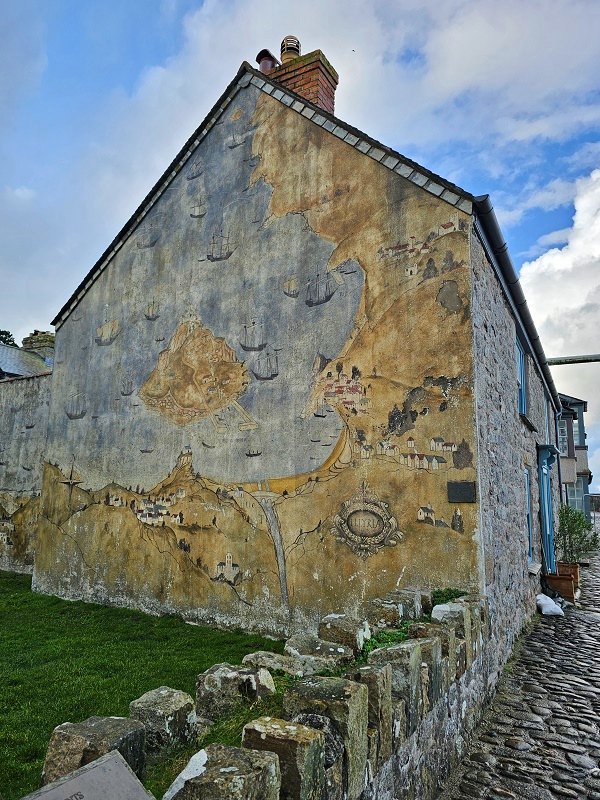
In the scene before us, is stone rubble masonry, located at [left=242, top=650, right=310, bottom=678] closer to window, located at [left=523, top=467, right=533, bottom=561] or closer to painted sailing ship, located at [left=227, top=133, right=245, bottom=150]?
window, located at [left=523, top=467, right=533, bottom=561]

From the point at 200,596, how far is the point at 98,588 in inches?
89.8

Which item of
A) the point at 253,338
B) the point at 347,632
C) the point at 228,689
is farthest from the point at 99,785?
the point at 253,338

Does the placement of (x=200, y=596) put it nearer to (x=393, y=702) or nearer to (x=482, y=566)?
(x=482, y=566)

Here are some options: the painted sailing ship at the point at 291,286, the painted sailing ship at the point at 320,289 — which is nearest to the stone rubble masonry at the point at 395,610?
the painted sailing ship at the point at 320,289

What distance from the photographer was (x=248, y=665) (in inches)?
139

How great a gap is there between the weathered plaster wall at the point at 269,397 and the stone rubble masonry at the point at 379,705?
Answer: 301 cm

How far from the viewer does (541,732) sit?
4707 millimetres

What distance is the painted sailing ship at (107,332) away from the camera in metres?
9.77

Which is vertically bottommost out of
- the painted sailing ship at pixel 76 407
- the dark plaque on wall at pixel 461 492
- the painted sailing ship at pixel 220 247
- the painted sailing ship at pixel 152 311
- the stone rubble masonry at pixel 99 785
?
the stone rubble masonry at pixel 99 785

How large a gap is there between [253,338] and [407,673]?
17.5 feet

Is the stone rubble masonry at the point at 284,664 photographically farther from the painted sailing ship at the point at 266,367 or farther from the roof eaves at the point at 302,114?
the roof eaves at the point at 302,114

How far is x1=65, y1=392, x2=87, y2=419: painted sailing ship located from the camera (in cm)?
1000

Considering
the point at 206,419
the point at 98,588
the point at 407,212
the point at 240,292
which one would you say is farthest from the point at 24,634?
the point at 407,212

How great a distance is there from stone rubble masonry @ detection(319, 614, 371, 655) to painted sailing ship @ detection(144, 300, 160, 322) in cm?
652
